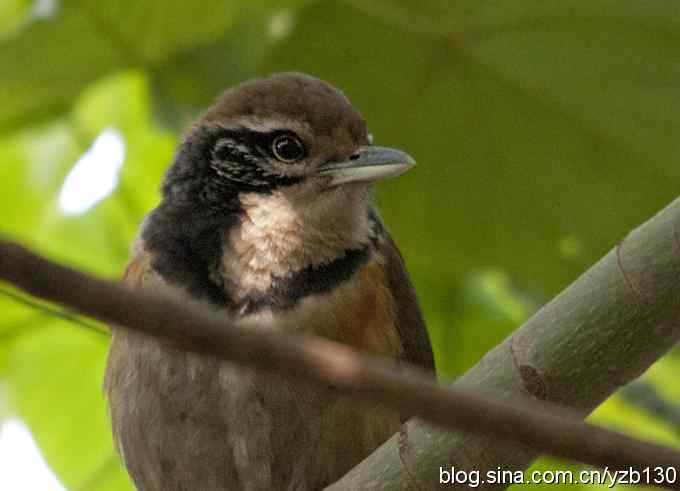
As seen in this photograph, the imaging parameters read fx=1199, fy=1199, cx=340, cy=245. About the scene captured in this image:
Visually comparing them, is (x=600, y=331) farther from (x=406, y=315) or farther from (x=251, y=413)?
(x=406, y=315)

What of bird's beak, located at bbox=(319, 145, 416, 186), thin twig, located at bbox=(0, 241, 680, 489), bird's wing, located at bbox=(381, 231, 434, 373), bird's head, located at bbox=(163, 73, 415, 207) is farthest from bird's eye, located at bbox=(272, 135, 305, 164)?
thin twig, located at bbox=(0, 241, 680, 489)

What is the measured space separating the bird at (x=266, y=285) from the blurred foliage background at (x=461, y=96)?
0.46 meters

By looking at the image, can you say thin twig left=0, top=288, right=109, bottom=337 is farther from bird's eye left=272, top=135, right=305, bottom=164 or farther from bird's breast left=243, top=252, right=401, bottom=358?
bird's eye left=272, top=135, right=305, bottom=164

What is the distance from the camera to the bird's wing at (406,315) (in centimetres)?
441

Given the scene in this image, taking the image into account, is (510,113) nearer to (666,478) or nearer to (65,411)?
(65,411)

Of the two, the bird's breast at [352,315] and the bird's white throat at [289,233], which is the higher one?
the bird's white throat at [289,233]

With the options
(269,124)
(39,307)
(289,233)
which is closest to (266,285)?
(289,233)

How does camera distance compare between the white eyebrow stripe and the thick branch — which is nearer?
the thick branch

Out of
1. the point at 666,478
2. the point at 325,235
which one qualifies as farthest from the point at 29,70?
the point at 666,478

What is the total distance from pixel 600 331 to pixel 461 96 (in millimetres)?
2605

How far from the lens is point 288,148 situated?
455 cm

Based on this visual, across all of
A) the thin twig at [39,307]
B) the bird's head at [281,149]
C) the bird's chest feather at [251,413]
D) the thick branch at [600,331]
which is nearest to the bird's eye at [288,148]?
the bird's head at [281,149]

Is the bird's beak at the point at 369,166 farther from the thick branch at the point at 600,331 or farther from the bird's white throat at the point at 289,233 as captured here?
the thick branch at the point at 600,331

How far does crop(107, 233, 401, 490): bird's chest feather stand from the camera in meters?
4.01
